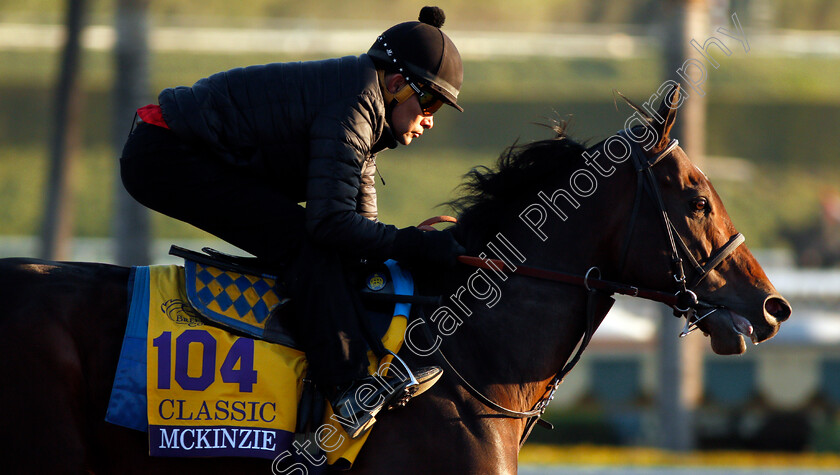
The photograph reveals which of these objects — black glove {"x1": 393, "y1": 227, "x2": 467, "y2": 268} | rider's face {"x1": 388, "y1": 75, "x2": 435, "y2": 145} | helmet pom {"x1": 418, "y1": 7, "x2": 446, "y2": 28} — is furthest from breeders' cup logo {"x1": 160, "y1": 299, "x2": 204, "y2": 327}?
helmet pom {"x1": 418, "y1": 7, "x2": 446, "y2": 28}

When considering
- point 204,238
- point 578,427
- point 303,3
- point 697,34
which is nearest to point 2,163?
point 204,238

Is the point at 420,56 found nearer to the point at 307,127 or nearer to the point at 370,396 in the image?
the point at 307,127

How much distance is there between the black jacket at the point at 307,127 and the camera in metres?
3.30

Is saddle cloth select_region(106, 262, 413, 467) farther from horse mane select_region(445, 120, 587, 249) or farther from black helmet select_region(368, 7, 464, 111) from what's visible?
black helmet select_region(368, 7, 464, 111)

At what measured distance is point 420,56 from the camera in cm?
351

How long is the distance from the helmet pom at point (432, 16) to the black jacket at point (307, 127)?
0.32m

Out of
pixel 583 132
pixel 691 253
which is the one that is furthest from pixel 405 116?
pixel 583 132

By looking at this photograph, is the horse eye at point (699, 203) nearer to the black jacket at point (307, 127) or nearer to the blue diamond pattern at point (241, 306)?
the black jacket at point (307, 127)

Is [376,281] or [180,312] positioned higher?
[376,281]

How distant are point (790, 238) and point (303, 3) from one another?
97.9 feet

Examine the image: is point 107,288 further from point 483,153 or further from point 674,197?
point 483,153

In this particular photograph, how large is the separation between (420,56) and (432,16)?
244 millimetres

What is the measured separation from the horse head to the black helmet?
2.75ft

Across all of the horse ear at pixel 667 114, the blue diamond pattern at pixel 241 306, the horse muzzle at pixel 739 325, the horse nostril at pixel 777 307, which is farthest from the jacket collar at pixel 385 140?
the horse nostril at pixel 777 307
